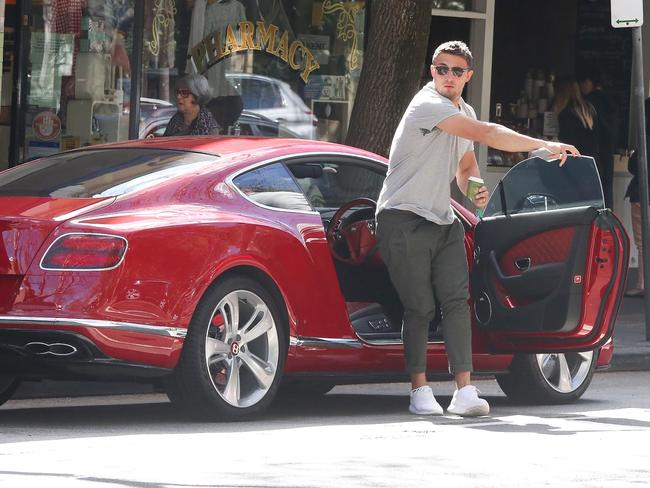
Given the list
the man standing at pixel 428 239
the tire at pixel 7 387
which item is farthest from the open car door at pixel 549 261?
the tire at pixel 7 387

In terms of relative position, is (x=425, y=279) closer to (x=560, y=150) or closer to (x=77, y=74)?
(x=560, y=150)

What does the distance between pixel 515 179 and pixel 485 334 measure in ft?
2.79

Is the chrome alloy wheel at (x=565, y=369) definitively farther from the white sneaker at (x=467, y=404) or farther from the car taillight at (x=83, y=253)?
the car taillight at (x=83, y=253)

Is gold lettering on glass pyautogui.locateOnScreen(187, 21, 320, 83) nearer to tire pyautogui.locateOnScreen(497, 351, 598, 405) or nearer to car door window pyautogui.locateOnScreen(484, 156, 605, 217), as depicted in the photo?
tire pyautogui.locateOnScreen(497, 351, 598, 405)

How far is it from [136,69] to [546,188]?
5.99m

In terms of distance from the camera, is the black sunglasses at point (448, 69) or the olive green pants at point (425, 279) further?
the black sunglasses at point (448, 69)

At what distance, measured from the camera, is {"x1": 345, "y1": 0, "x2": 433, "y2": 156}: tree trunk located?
42.9 feet

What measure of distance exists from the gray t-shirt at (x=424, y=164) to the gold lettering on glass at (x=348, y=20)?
7.49m

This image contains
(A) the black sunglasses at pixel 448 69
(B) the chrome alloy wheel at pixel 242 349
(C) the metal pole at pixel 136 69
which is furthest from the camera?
(C) the metal pole at pixel 136 69

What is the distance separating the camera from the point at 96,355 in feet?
26.0

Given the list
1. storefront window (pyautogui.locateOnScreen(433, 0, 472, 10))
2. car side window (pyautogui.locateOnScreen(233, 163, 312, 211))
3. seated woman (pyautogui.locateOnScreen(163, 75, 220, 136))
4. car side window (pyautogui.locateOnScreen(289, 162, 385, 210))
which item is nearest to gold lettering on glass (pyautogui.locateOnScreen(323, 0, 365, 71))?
storefront window (pyautogui.locateOnScreen(433, 0, 472, 10))

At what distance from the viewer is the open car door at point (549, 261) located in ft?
29.9

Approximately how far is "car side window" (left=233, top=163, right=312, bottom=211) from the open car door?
108cm

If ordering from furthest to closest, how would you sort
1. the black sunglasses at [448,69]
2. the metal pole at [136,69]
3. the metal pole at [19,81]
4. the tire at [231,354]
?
the metal pole at [19,81]
the metal pole at [136,69]
the black sunglasses at [448,69]
the tire at [231,354]
